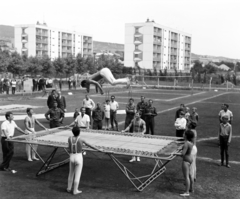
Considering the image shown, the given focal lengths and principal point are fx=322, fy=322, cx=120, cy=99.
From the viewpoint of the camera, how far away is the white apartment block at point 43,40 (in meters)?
92.6

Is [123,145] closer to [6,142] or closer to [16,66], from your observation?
[6,142]

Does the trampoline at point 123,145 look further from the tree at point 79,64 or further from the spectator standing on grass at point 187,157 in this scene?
the tree at point 79,64

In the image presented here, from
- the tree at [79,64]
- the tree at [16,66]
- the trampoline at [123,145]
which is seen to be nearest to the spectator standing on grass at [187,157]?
the trampoline at [123,145]

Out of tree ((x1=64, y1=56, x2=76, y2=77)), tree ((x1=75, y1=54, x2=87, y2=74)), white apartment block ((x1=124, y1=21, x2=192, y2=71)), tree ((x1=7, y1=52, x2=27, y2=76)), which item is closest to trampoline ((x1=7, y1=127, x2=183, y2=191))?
tree ((x1=7, y1=52, x2=27, y2=76))

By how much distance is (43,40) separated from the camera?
94188 mm

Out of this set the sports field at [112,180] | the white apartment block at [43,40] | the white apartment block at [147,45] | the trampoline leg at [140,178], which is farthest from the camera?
the white apartment block at [43,40]

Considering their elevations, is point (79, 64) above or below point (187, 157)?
above

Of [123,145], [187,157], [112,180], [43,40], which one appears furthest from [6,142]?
[43,40]

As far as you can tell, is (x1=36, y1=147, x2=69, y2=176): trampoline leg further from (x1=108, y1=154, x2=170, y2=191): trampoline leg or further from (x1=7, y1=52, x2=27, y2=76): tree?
(x1=7, y1=52, x2=27, y2=76): tree

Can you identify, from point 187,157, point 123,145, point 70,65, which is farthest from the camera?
point 70,65

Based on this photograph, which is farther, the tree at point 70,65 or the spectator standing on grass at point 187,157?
the tree at point 70,65

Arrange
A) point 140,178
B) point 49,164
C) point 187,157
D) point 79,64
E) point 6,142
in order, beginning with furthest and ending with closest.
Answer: point 79,64 → point 49,164 → point 6,142 → point 140,178 → point 187,157

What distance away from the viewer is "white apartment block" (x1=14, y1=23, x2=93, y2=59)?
92.6m

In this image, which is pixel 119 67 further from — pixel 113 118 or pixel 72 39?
pixel 113 118
